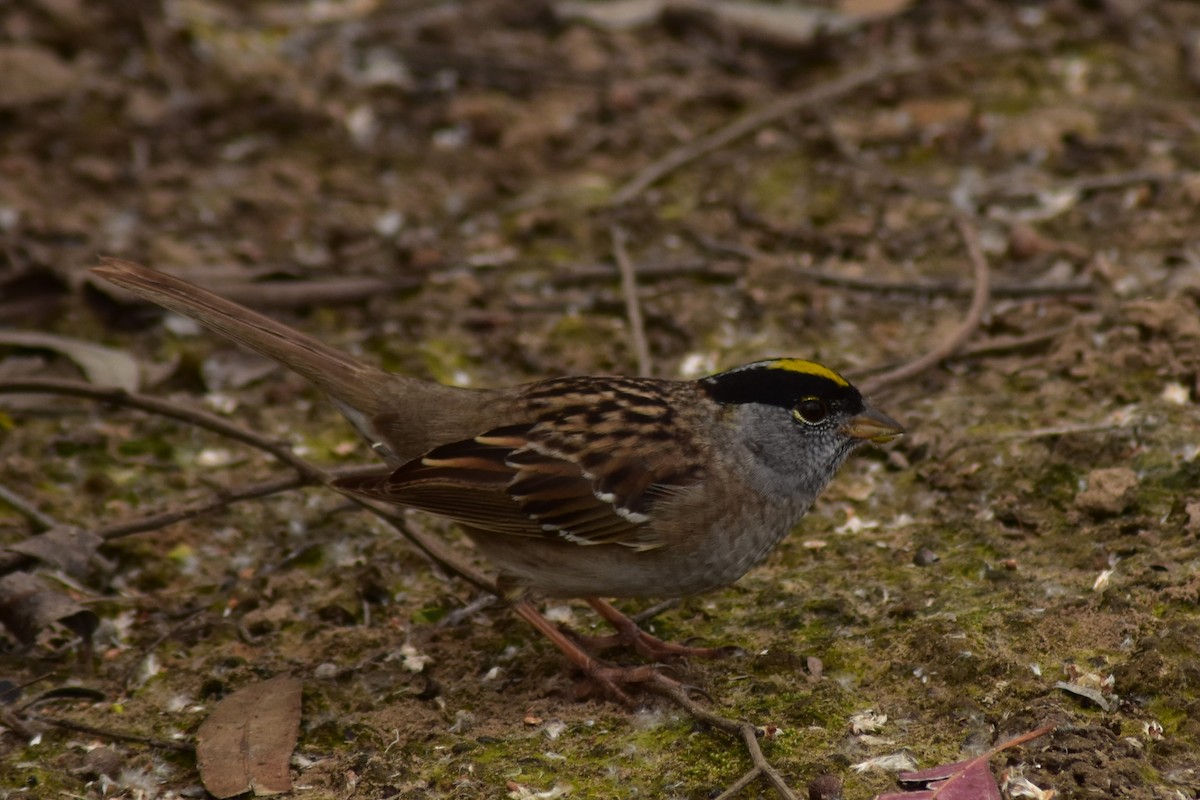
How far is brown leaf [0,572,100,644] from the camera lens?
4.34 metres

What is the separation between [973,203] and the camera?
676 centimetres

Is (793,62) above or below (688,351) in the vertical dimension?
above

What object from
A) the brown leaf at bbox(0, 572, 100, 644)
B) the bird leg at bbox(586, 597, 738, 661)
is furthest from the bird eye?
the brown leaf at bbox(0, 572, 100, 644)

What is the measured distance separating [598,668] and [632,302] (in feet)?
7.38

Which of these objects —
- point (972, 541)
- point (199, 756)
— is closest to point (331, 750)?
point (199, 756)

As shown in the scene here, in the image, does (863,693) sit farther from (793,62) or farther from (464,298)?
(793,62)

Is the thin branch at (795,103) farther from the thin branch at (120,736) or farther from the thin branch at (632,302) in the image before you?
the thin branch at (120,736)

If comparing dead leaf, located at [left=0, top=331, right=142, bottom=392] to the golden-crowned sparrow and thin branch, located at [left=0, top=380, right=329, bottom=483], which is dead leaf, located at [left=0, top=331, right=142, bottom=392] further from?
the golden-crowned sparrow

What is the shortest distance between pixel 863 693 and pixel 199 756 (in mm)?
1931

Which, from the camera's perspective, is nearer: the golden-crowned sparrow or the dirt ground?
the dirt ground

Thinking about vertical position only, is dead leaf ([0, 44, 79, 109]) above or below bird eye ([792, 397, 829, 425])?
above

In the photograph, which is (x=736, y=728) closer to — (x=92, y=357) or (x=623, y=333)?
(x=623, y=333)

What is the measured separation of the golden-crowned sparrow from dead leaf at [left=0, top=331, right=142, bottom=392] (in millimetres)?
1091

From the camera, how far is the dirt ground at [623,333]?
4070 mm
